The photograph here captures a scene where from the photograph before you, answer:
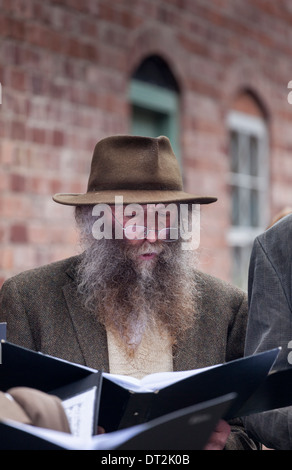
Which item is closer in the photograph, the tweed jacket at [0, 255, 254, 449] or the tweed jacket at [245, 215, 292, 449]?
the tweed jacket at [245, 215, 292, 449]

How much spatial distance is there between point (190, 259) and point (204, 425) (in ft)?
5.06

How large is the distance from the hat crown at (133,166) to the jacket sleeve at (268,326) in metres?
0.68

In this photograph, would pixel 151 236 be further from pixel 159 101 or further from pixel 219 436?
pixel 159 101

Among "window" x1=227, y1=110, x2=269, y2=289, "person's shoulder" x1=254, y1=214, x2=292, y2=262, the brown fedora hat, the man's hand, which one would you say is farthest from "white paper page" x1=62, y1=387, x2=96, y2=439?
"window" x1=227, y1=110, x2=269, y2=289

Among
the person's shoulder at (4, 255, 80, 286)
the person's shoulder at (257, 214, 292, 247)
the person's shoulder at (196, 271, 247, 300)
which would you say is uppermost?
the person's shoulder at (257, 214, 292, 247)

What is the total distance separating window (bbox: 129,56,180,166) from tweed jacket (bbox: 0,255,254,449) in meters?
4.10

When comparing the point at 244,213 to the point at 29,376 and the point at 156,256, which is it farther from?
the point at 29,376

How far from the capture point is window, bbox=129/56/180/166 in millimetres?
7230

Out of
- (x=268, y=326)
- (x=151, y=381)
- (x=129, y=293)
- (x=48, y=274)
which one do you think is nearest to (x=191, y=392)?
(x=151, y=381)

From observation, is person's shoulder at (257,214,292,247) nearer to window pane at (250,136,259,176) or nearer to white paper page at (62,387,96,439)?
white paper page at (62,387,96,439)

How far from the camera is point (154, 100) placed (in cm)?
739

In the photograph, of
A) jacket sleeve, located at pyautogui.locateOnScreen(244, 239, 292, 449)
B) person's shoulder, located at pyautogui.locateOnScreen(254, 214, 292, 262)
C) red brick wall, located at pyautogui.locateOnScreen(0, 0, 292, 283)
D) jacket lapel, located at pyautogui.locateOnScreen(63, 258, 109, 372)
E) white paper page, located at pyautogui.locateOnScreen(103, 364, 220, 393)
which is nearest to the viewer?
white paper page, located at pyautogui.locateOnScreen(103, 364, 220, 393)

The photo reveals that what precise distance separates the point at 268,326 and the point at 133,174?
0.97 m

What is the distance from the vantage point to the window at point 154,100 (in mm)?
7230
